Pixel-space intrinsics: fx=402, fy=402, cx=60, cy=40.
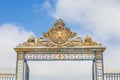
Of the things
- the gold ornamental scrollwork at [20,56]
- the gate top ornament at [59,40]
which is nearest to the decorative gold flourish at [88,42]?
the gate top ornament at [59,40]

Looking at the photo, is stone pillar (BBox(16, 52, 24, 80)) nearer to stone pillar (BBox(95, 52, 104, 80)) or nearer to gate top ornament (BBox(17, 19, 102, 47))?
gate top ornament (BBox(17, 19, 102, 47))

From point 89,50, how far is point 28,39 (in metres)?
3.14

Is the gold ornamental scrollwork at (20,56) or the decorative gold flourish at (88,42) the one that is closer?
the decorative gold flourish at (88,42)

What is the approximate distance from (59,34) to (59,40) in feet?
1.01

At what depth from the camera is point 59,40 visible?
20.4 metres

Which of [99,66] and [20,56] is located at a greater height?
[20,56]

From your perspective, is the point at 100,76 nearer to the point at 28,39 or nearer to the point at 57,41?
the point at 57,41

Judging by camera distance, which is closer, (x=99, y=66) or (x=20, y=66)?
(x=99, y=66)

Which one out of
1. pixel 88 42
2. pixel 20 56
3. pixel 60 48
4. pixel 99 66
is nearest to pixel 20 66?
pixel 20 56

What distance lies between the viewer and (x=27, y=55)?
20547 millimetres

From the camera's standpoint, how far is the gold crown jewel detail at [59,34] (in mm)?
20344

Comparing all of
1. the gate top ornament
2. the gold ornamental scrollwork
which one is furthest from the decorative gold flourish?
Result: the gold ornamental scrollwork

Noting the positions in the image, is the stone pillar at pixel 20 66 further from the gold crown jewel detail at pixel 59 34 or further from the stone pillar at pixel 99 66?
the stone pillar at pixel 99 66

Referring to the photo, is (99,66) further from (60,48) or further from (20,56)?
(20,56)
